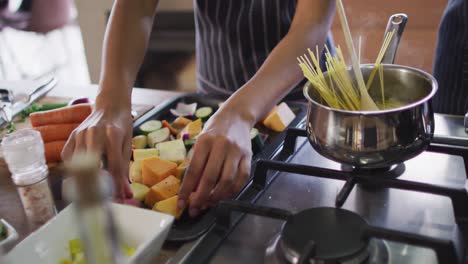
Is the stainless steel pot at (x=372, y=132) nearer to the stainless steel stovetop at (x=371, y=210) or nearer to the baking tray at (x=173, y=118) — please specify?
the stainless steel stovetop at (x=371, y=210)

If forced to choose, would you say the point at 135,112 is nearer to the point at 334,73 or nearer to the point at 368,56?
the point at 334,73

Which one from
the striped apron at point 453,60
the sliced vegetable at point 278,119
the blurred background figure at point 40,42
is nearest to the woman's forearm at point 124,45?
the sliced vegetable at point 278,119

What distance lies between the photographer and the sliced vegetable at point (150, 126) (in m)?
1.07

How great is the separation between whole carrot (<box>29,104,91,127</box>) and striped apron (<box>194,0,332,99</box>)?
1.17 ft

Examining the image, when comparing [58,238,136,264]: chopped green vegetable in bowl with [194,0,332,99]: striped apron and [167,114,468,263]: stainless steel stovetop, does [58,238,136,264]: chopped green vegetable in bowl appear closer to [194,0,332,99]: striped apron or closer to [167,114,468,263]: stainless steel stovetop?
[167,114,468,263]: stainless steel stovetop

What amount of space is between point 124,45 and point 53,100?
1.32ft

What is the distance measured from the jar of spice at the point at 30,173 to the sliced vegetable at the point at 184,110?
440 millimetres

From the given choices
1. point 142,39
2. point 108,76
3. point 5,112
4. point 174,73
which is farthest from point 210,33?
point 174,73

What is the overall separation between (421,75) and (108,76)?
60 cm

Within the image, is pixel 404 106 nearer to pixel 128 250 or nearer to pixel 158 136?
pixel 128 250

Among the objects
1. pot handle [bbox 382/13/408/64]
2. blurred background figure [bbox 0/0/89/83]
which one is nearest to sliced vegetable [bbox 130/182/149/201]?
pot handle [bbox 382/13/408/64]

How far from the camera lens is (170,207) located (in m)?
0.75

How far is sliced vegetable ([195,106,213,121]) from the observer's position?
1135mm

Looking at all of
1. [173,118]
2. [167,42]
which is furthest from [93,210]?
[167,42]
